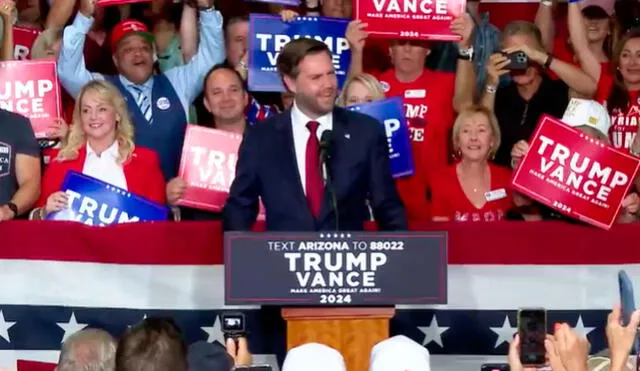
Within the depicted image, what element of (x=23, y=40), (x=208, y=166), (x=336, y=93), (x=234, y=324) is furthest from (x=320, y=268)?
(x=23, y=40)

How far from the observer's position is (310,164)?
6.90 metres

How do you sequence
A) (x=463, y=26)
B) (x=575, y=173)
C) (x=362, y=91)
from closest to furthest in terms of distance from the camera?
(x=575, y=173) → (x=362, y=91) → (x=463, y=26)

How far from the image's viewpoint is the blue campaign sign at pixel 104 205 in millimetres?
7613

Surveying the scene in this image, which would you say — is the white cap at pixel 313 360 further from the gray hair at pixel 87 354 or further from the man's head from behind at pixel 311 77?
the man's head from behind at pixel 311 77

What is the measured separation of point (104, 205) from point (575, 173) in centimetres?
213

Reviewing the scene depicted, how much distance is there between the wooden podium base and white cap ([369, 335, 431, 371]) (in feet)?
2.94

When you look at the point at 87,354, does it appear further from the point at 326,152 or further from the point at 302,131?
the point at 302,131

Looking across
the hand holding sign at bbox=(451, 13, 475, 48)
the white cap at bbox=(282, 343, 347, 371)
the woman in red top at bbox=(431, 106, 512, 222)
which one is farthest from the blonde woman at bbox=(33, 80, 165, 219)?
the white cap at bbox=(282, 343, 347, 371)

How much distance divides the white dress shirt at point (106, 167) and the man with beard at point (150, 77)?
0.48 metres

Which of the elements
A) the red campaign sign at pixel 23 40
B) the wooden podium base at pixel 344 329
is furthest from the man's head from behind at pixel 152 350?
the red campaign sign at pixel 23 40

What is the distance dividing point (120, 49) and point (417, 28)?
5.14ft

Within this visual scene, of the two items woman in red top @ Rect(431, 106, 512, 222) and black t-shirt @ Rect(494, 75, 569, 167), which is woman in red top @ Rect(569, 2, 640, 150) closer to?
black t-shirt @ Rect(494, 75, 569, 167)

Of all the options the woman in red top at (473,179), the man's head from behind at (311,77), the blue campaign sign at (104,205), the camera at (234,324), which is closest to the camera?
the camera at (234,324)

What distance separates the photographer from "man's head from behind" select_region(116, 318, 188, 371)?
4.91m
